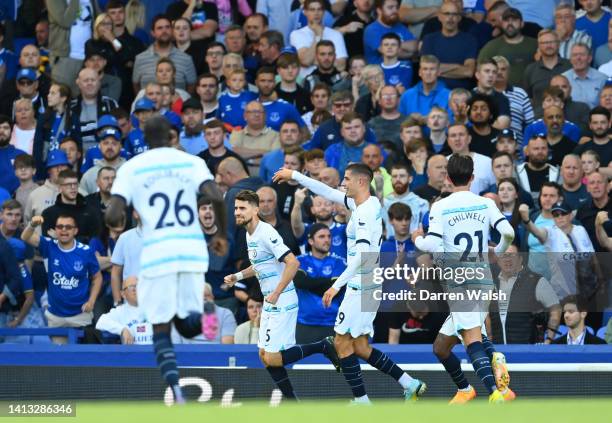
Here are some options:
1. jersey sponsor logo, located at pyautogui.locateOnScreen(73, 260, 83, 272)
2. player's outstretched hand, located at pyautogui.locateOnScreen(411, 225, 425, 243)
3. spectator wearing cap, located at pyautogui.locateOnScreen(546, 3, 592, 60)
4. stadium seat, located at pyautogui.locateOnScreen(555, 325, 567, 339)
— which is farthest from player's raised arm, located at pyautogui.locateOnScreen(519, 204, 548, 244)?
jersey sponsor logo, located at pyautogui.locateOnScreen(73, 260, 83, 272)

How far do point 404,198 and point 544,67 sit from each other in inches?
133

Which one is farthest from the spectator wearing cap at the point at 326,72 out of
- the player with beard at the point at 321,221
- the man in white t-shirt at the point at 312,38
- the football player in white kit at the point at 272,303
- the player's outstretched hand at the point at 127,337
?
the football player in white kit at the point at 272,303

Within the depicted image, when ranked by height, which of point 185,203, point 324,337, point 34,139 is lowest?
point 324,337

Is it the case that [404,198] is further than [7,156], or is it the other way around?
[7,156]

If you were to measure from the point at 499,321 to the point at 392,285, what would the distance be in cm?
119

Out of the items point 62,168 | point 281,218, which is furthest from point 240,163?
point 62,168

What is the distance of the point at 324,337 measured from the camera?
49.1ft

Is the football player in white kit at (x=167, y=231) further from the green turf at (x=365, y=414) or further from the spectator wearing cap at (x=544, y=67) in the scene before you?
the spectator wearing cap at (x=544, y=67)

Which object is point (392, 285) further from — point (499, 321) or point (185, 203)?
point (185, 203)

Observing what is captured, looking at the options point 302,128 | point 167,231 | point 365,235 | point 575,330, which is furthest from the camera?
point 302,128

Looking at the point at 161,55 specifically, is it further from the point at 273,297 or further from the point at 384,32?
the point at 273,297

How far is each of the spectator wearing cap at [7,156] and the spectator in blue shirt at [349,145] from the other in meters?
3.90

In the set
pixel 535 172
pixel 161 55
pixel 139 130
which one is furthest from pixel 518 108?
pixel 161 55

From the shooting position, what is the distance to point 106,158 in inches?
672
